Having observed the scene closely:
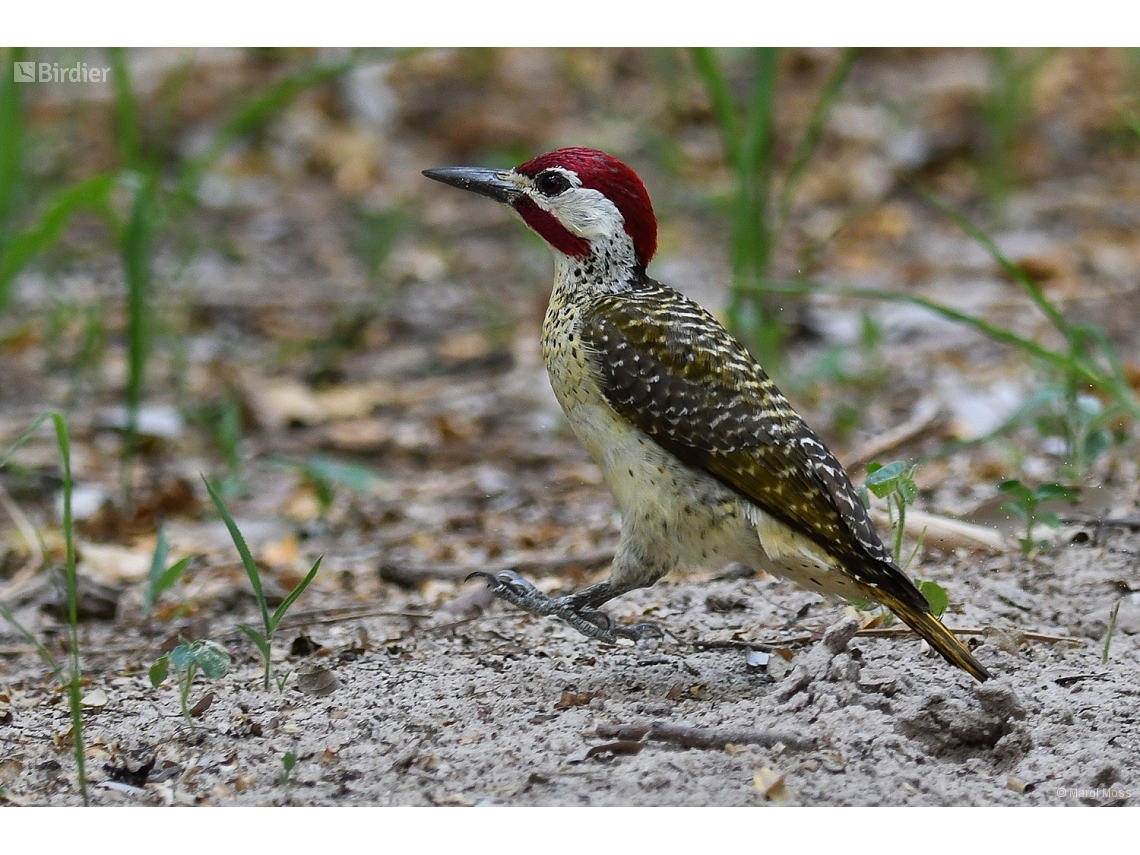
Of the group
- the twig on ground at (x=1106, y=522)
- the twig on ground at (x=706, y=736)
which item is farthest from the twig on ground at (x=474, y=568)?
the twig on ground at (x=706, y=736)

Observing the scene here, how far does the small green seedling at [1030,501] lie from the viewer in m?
4.15

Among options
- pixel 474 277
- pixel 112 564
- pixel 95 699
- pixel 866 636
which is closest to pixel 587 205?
pixel 866 636

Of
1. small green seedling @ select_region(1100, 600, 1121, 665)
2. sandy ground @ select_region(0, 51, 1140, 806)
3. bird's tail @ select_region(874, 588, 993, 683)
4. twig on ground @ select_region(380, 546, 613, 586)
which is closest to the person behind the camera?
sandy ground @ select_region(0, 51, 1140, 806)

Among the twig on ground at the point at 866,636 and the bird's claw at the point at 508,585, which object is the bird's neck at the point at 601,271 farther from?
the twig on ground at the point at 866,636

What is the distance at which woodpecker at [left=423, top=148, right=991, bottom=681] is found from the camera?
146 inches

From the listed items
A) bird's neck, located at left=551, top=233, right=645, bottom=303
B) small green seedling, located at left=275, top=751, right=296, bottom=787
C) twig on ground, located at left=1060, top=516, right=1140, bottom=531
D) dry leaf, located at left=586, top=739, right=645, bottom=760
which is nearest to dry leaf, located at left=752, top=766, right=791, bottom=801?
dry leaf, located at left=586, top=739, right=645, bottom=760

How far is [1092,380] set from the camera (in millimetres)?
4316

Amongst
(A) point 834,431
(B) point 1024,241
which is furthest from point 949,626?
(B) point 1024,241

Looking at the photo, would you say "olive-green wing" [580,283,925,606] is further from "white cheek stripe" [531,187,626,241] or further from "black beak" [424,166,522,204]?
"black beak" [424,166,522,204]

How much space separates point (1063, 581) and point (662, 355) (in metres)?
1.42

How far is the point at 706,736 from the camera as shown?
3.36 meters

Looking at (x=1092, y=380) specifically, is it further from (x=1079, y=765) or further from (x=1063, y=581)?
(x=1079, y=765)

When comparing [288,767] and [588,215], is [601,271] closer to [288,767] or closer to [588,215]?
[588,215]

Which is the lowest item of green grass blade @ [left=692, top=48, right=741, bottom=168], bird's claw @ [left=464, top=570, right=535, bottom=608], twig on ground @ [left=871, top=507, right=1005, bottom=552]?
bird's claw @ [left=464, top=570, right=535, bottom=608]
